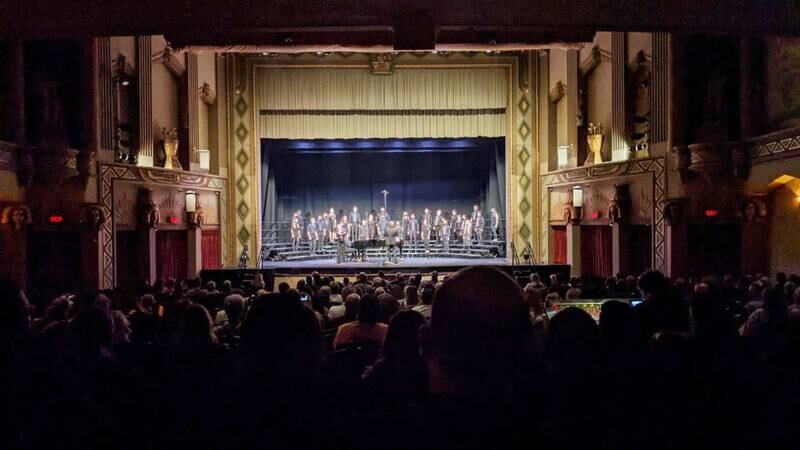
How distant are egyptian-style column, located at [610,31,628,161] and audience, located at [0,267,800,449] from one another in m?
10.1

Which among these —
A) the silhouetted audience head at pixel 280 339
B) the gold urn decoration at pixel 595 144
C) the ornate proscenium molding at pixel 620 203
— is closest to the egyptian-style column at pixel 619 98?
the gold urn decoration at pixel 595 144

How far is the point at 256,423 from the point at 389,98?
1649 cm

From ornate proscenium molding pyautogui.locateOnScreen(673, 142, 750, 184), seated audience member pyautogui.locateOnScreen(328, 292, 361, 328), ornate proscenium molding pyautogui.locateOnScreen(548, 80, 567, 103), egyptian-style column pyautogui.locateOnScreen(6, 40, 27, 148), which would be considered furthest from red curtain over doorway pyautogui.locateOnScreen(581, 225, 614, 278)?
egyptian-style column pyautogui.locateOnScreen(6, 40, 27, 148)

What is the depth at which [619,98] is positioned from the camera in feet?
42.4

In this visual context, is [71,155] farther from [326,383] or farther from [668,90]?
[668,90]

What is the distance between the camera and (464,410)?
137cm

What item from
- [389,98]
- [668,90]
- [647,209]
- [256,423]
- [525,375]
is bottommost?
[256,423]

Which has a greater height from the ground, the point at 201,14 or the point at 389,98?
the point at 389,98

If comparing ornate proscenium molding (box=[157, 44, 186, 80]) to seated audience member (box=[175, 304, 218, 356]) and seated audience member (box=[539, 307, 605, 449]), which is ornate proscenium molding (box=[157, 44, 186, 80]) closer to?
seated audience member (box=[175, 304, 218, 356])

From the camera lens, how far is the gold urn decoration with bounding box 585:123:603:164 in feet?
45.5

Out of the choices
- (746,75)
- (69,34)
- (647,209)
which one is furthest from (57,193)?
(746,75)

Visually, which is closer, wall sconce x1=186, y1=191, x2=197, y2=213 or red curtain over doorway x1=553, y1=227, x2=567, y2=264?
wall sconce x1=186, y1=191, x2=197, y2=213

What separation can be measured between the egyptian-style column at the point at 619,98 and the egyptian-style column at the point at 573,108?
204cm

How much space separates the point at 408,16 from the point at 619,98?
893 cm
